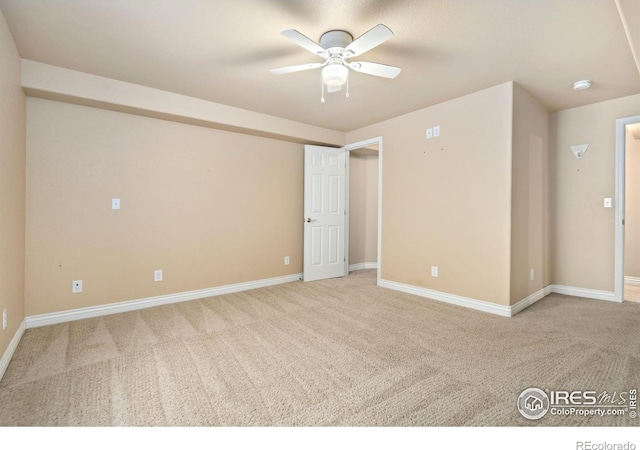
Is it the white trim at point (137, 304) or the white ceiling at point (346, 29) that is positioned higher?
the white ceiling at point (346, 29)

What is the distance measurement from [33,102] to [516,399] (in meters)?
4.48

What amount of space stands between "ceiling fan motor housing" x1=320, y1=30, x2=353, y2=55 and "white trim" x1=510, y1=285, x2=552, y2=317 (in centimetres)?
297

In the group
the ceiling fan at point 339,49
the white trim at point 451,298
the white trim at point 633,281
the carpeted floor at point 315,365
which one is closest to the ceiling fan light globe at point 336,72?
the ceiling fan at point 339,49

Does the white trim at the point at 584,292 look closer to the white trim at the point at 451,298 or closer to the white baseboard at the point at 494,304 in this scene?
the white baseboard at the point at 494,304

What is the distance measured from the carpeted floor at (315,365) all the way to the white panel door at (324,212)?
4.70ft

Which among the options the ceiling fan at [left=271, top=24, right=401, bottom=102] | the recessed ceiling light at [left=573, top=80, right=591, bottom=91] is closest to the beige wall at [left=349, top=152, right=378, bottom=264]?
the recessed ceiling light at [left=573, top=80, right=591, bottom=91]

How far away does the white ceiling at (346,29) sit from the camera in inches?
75.2

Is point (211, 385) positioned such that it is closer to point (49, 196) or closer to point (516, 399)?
point (516, 399)

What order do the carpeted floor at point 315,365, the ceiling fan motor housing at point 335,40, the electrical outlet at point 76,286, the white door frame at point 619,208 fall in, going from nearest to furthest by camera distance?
the carpeted floor at point 315,365 < the ceiling fan motor housing at point 335,40 < the electrical outlet at point 76,286 < the white door frame at point 619,208

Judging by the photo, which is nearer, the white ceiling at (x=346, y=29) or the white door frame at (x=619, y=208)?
the white ceiling at (x=346, y=29)

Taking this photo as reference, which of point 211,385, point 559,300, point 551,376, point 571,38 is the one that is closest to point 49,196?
point 211,385

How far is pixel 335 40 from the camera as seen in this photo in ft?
7.07

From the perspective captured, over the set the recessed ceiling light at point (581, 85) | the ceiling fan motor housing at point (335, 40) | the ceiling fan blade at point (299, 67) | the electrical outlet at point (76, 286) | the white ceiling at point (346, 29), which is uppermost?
the recessed ceiling light at point (581, 85)

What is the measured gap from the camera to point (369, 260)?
19.2 ft
